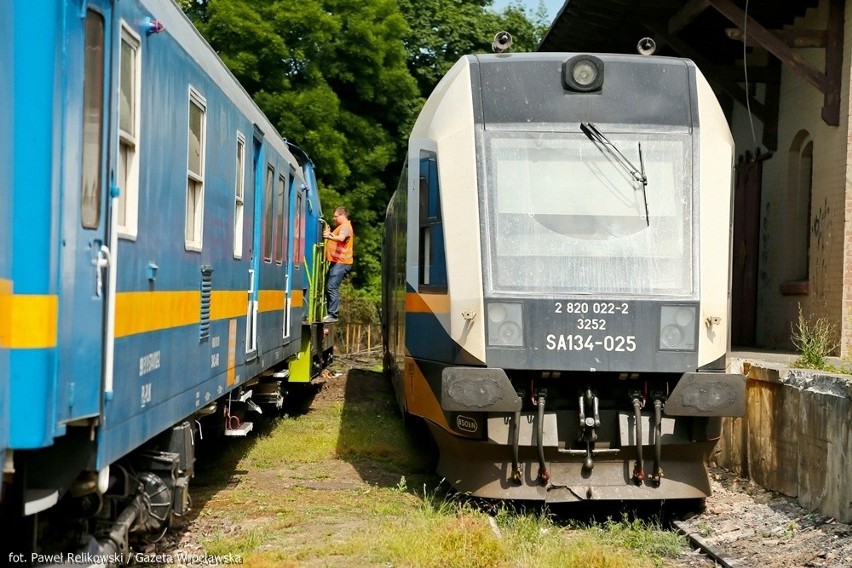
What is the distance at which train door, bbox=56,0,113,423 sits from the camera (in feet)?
15.0

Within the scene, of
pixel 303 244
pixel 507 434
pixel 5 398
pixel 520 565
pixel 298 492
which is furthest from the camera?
pixel 303 244

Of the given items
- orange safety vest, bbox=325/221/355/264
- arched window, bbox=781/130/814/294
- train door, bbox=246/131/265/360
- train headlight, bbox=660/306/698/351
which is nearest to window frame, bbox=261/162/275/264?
train door, bbox=246/131/265/360

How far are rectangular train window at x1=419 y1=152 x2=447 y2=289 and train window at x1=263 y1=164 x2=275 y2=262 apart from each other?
2210 millimetres

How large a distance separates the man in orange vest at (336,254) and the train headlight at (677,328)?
30.3 feet

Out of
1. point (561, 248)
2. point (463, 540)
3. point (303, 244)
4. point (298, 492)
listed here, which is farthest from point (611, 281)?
point (303, 244)

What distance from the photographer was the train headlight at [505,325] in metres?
8.34

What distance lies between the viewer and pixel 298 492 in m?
9.66

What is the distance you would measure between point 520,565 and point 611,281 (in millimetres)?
2411

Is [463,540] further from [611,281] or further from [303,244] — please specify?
[303,244]

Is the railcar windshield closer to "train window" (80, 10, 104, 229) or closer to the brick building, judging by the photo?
"train window" (80, 10, 104, 229)

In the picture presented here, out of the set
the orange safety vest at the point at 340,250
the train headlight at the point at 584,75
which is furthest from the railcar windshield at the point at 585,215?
the orange safety vest at the point at 340,250

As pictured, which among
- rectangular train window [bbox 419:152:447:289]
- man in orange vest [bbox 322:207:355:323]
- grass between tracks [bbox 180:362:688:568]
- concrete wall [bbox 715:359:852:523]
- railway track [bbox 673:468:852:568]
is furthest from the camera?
man in orange vest [bbox 322:207:355:323]

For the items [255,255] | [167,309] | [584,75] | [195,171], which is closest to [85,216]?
[167,309]

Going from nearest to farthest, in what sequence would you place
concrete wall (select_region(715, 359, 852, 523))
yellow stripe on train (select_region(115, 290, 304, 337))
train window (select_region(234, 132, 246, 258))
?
yellow stripe on train (select_region(115, 290, 304, 337))
concrete wall (select_region(715, 359, 852, 523))
train window (select_region(234, 132, 246, 258))
